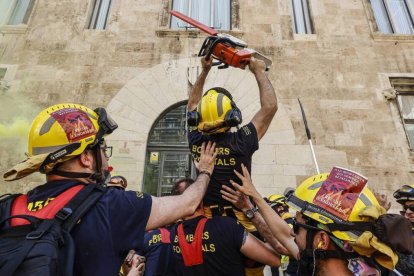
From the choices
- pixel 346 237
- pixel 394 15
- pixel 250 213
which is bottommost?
pixel 346 237

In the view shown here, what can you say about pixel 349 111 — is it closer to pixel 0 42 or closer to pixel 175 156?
pixel 175 156

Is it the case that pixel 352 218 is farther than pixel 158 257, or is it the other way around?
pixel 158 257

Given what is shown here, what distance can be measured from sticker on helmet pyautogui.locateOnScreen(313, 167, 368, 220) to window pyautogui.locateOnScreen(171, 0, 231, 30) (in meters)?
6.98

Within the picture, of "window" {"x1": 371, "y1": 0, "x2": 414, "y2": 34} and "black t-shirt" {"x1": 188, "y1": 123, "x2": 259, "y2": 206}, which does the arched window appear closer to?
"black t-shirt" {"x1": 188, "y1": 123, "x2": 259, "y2": 206}

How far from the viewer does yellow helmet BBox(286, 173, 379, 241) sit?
5.71 feet

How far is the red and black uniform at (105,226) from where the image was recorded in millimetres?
1512

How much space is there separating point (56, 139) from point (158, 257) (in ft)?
5.77

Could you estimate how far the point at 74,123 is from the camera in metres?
1.91

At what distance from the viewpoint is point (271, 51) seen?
758 centimetres

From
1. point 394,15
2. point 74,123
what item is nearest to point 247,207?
point 74,123

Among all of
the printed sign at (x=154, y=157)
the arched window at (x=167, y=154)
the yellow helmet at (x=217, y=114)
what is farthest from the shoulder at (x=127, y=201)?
the printed sign at (x=154, y=157)

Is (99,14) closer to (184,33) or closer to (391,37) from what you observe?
(184,33)

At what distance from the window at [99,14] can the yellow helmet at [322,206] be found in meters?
7.52

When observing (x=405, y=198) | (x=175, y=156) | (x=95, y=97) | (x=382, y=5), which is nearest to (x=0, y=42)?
(x=95, y=97)
